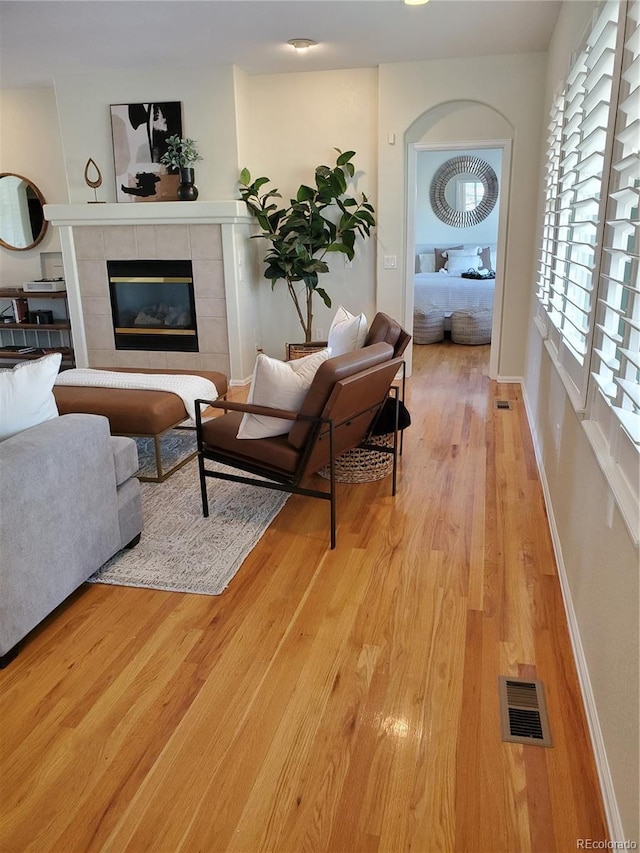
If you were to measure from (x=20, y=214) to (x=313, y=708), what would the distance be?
603cm

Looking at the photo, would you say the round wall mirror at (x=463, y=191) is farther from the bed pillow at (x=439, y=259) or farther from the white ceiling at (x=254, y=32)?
the white ceiling at (x=254, y=32)

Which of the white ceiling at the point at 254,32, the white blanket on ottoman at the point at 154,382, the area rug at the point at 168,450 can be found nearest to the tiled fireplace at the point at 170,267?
the white ceiling at the point at 254,32

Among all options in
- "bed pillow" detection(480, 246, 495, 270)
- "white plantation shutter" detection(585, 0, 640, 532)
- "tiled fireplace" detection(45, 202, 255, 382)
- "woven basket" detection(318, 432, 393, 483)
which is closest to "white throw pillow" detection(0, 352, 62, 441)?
"woven basket" detection(318, 432, 393, 483)

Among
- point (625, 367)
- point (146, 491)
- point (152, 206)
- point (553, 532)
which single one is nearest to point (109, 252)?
point (152, 206)

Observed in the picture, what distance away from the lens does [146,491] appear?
3.44m

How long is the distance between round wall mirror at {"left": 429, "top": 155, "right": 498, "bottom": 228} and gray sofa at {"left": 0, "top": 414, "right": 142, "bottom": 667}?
25.7 ft

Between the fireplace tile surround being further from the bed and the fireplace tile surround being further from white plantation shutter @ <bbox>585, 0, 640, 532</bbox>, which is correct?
white plantation shutter @ <bbox>585, 0, 640, 532</bbox>

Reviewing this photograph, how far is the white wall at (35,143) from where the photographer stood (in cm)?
586

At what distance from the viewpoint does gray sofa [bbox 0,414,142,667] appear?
6.58 feet

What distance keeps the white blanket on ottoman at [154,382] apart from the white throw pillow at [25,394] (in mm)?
1373

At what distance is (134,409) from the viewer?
3.48 meters

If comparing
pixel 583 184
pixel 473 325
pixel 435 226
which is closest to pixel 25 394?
pixel 583 184

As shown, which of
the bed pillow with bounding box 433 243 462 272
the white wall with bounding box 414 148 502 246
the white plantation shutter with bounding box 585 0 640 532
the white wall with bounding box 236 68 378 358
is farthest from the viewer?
the bed pillow with bounding box 433 243 462 272

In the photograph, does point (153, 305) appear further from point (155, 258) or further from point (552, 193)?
point (552, 193)
